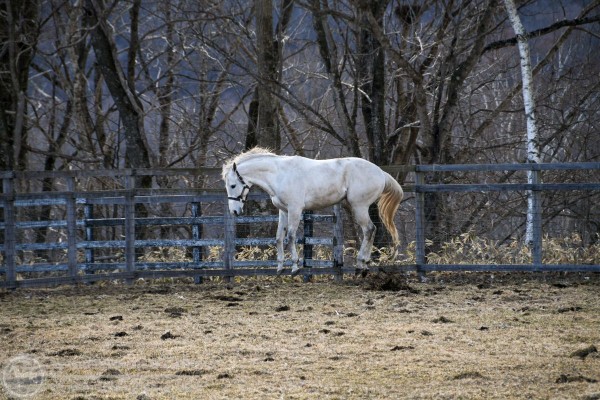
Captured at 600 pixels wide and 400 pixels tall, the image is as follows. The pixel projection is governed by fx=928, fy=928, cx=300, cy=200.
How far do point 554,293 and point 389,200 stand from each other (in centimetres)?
271

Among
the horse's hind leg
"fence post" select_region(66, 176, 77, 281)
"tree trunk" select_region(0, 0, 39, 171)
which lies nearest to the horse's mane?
the horse's hind leg

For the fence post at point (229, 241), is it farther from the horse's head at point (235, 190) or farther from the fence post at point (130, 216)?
the fence post at point (130, 216)

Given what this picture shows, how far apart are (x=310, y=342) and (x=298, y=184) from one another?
453 cm

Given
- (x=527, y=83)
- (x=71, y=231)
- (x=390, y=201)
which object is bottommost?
(x=71, y=231)

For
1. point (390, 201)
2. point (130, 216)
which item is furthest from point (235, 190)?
point (390, 201)

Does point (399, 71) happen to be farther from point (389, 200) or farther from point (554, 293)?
point (554, 293)

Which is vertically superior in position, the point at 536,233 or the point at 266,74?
the point at 266,74

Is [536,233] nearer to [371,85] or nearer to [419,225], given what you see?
[419,225]

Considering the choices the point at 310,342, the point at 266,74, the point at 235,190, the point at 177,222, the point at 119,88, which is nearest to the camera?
the point at 310,342

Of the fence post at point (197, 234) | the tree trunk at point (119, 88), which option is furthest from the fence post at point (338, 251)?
the tree trunk at point (119, 88)

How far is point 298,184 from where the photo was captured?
1154cm

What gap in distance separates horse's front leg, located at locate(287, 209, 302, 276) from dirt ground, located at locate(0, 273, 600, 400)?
339mm

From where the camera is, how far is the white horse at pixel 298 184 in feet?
37.8

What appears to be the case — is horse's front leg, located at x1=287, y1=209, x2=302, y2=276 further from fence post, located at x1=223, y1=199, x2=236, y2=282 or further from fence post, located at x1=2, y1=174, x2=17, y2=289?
fence post, located at x1=2, y1=174, x2=17, y2=289
